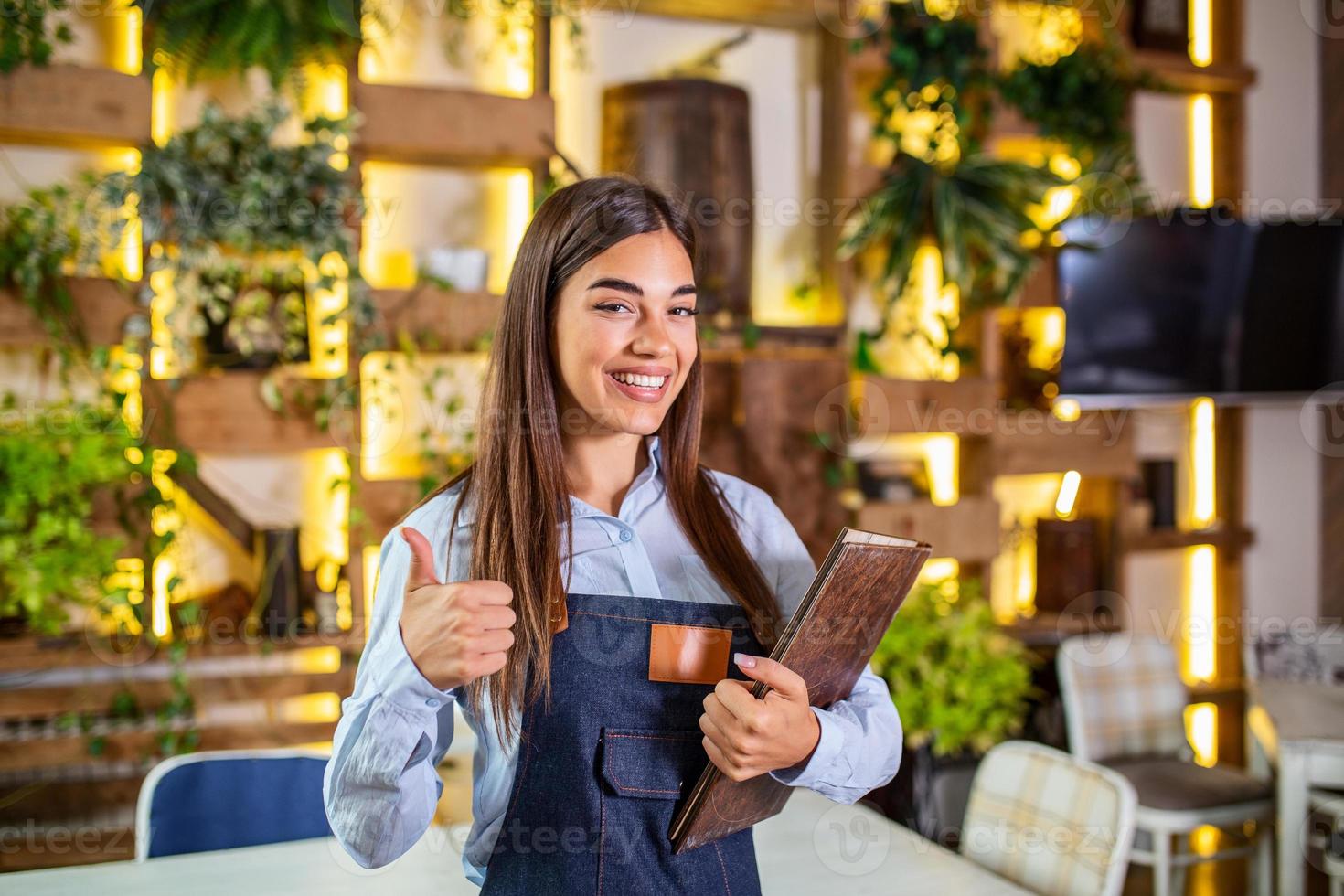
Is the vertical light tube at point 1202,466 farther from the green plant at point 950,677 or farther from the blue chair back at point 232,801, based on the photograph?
the blue chair back at point 232,801

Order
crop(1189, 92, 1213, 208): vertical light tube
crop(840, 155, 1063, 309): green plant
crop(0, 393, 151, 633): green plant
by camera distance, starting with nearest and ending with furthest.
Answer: crop(0, 393, 151, 633): green plant < crop(840, 155, 1063, 309): green plant < crop(1189, 92, 1213, 208): vertical light tube

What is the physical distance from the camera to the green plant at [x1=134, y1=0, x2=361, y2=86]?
107 inches

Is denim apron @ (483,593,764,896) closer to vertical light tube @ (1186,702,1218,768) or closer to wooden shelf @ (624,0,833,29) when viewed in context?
→ wooden shelf @ (624,0,833,29)

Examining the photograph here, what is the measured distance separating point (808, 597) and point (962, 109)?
2715 mm

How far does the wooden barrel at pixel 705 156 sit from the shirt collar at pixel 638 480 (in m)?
1.79

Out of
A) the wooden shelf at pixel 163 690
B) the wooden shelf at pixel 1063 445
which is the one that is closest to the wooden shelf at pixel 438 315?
the wooden shelf at pixel 163 690

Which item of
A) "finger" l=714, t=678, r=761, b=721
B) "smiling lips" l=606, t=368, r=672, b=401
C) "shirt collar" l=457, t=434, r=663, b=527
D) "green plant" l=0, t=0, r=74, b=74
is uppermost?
"green plant" l=0, t=0, r=74, b=74

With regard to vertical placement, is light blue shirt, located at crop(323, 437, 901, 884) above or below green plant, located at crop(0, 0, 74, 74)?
below

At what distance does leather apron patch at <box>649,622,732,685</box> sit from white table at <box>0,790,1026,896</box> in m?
0.58

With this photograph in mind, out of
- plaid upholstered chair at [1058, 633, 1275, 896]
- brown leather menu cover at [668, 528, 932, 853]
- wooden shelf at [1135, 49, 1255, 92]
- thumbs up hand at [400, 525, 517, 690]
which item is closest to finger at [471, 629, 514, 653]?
thumbs up hand at [400, 525, 517, 690]

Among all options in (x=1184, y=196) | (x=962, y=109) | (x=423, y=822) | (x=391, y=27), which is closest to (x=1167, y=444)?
(x=1184, y=196)

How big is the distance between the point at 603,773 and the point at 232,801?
3.50 ft

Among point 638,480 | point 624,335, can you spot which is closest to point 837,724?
point 638,480

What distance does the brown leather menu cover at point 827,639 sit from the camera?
3.52 feet
